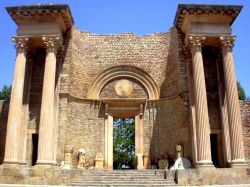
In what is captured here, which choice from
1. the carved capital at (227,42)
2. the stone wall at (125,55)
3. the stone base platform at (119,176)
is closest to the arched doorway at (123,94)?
the stone wall at (125,55)

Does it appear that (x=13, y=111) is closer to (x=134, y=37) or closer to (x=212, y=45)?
(x=134, y=37)

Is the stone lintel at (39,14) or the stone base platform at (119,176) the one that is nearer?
the stone base platform at (119,176)

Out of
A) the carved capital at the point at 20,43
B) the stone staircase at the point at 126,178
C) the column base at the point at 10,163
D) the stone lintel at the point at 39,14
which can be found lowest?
the stone staircase at the point at 126,178

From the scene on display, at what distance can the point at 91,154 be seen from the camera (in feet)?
61.7

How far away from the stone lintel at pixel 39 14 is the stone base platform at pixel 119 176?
26.0 feet

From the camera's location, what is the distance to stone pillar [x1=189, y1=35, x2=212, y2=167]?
15180mm

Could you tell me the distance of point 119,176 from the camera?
47.6 ft

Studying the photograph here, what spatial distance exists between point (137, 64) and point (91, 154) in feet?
21.6

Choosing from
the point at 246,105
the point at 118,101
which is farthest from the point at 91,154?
the point at 246,105

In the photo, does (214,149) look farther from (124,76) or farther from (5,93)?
(5,93)

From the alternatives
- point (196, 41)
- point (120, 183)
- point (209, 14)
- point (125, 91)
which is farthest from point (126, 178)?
point (209, 14)

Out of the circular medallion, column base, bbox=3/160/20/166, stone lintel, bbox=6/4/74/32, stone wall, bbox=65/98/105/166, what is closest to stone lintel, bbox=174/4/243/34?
the circular medallion

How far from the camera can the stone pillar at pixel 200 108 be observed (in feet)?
49.8

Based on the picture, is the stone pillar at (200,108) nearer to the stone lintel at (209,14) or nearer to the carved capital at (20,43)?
the stone lintel at (209,14)
